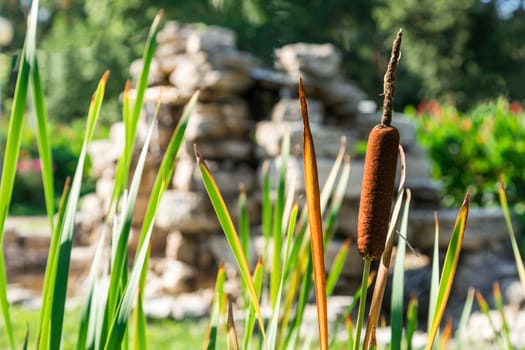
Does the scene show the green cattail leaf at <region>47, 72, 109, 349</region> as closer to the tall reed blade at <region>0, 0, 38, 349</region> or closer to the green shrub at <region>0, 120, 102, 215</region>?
the tall reed blade at <region>0, 0, 38, 349</region>

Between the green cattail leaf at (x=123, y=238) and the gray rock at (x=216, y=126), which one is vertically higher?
the gray rock at (x=216, y=126)

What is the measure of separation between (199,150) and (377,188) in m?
4.79

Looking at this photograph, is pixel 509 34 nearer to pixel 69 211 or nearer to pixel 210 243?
pixel 210 243

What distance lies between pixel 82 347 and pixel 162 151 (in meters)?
5.01

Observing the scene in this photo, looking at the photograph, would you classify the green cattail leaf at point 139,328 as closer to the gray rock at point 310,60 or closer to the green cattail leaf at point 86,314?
the green cattail leaf at point 86,314

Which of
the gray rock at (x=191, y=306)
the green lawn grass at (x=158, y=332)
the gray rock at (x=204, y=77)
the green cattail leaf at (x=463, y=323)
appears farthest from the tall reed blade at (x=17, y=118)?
the gray rock at (x=204, y=77)

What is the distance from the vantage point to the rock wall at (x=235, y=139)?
534 centimetres

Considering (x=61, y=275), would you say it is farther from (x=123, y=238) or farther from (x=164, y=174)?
(x=164, y=174)

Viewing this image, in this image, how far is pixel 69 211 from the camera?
2.56 ft

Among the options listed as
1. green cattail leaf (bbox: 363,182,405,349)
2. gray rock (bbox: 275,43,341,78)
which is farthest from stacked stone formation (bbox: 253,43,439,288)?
green cattail leaf (bbox: 363,182,405,349)

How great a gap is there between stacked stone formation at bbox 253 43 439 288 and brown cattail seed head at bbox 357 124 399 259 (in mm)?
4455

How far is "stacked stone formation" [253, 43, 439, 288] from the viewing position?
529 cm

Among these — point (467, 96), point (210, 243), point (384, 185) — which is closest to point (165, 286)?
point (210, 243)

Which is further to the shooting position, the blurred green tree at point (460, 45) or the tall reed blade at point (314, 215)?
the blurred green tree at point (460, 45)
